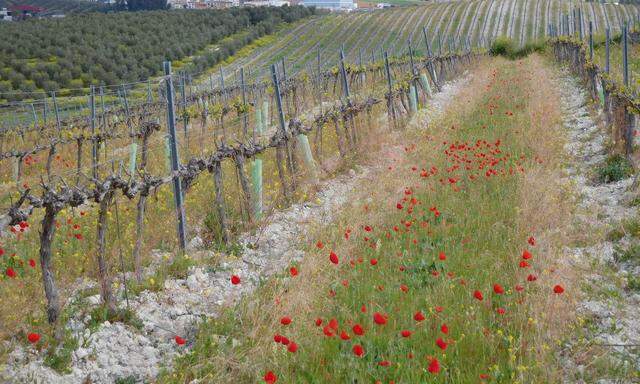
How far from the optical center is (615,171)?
29.8 feet

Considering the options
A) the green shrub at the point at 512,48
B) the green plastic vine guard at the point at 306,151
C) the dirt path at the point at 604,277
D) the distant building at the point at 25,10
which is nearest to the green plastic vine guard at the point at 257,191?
the green plastic vine guard at the point at 306,151

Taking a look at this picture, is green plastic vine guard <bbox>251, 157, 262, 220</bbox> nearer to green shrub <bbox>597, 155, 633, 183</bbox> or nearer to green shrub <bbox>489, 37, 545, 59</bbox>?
green shrub <bbox>597, 155, 633, 183</bbox>

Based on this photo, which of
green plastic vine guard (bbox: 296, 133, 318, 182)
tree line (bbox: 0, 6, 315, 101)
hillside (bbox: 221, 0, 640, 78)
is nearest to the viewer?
green plastic vine guard (bbox: 296, 133, 318, 182)

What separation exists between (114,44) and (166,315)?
54.2 m

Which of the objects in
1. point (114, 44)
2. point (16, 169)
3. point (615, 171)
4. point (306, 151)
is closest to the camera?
point (615, 171)

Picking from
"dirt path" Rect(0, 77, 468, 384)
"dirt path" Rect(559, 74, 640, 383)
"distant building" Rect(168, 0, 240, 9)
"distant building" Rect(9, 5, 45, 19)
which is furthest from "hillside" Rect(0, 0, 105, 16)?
"dirt path" Rect(559, 74, 640, 383)

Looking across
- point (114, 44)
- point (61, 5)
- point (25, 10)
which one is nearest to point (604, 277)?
point (114, 44)

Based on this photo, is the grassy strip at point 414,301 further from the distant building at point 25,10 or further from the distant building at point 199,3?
the distant building at point 199,3

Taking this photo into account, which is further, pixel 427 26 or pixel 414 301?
pixel 427 26

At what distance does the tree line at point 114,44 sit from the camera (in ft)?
150

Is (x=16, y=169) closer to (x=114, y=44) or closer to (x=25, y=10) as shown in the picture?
(x=114, y=44)

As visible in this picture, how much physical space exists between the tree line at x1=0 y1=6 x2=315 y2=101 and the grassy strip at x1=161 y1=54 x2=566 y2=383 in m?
37.8

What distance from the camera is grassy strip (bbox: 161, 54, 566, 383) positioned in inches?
165

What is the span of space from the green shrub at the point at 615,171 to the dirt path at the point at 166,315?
13.9 ft
